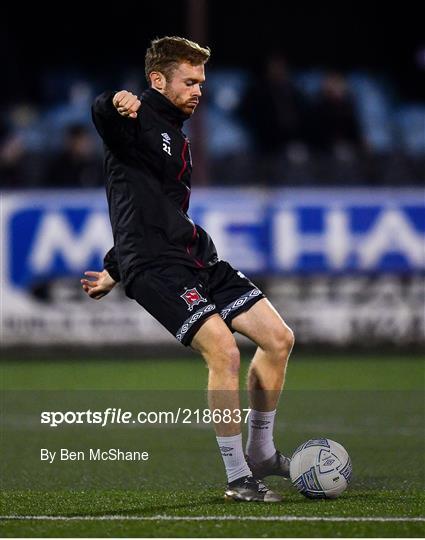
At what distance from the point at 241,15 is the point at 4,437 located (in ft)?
47.6

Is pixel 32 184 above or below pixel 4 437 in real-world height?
above

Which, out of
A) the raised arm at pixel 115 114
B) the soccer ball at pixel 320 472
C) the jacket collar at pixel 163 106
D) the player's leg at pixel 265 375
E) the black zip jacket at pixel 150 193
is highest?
the jacket collar at pixel 163 106

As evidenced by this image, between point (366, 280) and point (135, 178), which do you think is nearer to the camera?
point (135, 178)

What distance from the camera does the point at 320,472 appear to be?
6.96 metres

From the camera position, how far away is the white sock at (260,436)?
7.24 m

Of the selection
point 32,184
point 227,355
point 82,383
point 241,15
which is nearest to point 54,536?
point 227,355

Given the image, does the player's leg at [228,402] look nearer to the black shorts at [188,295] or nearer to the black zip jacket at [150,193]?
the black shorts at [188,295]

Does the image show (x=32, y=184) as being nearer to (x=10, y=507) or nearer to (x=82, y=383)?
(x=82, y=383)

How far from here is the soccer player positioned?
6805 millimetres

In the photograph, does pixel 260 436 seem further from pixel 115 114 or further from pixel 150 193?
pixel 115 114

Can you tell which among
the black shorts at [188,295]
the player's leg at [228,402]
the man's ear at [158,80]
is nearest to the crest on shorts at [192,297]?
the black shorts at [188,295]

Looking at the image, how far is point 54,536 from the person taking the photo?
5.83m

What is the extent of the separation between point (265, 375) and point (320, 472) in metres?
0.58

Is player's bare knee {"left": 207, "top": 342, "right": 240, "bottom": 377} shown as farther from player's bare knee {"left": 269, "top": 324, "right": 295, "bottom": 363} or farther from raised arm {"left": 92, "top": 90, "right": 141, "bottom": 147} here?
raised arm {"left": 92, "top": 90, "right": 141, "bottom": 147}
